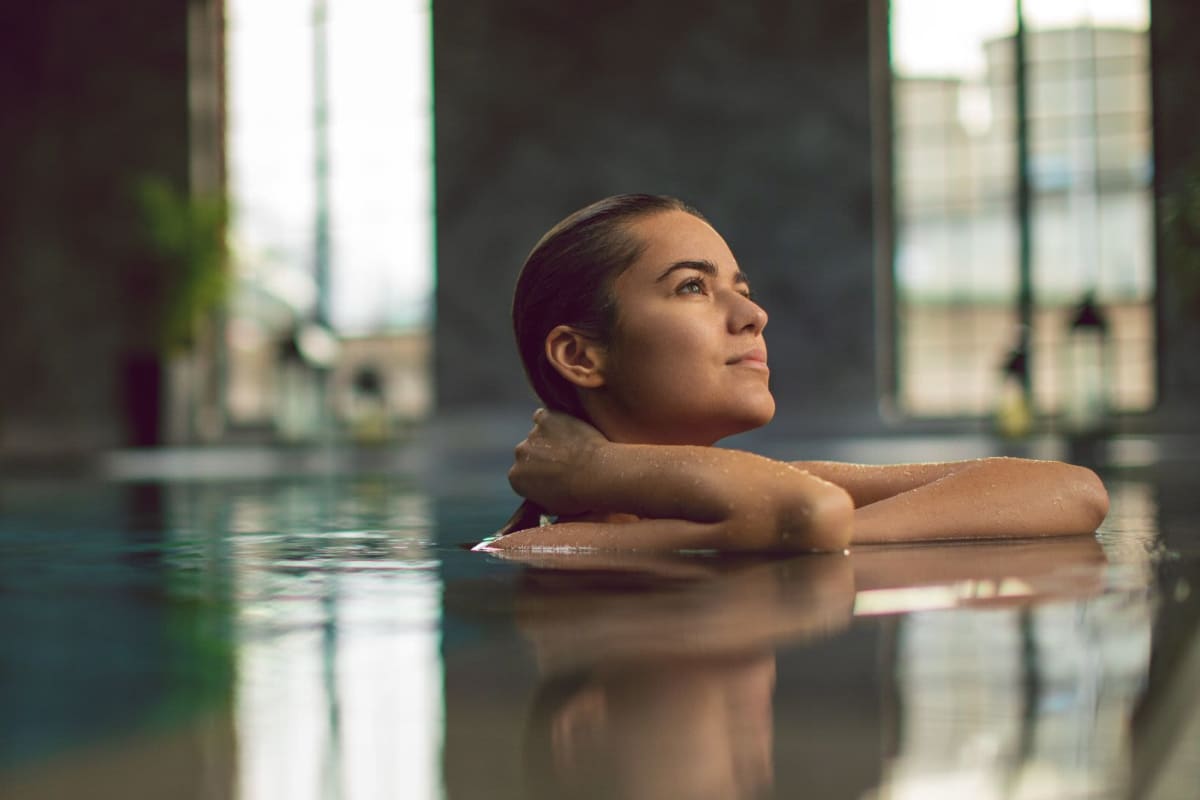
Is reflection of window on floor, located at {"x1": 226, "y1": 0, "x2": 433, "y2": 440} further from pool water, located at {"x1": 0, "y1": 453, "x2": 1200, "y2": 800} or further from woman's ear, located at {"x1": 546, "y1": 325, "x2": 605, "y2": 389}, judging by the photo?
pool water, located at {"x1": 0, "y1": 453, "x2": 1200, "y2": 800}

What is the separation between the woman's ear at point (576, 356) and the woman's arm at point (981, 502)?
0.37 m

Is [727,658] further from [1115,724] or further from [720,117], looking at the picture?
[720,117]

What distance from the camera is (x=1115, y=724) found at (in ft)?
1.93

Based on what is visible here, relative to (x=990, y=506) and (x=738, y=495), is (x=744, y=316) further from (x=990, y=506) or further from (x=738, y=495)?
(x=990, y=506)

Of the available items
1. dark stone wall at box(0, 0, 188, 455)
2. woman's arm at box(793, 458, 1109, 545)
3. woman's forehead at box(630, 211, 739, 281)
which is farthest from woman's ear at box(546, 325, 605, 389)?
dark stone wall at box(0, 0, 188, 455)

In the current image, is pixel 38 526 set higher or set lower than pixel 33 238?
lower

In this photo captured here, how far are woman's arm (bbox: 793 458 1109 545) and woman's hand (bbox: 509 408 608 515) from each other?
38 centimetres

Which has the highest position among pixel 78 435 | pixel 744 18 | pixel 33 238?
pixel 744 18

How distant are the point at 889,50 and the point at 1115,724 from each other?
45.3 feet

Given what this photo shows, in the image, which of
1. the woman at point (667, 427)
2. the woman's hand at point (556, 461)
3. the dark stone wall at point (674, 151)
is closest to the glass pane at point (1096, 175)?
the dark stone wall at point (674, 151)

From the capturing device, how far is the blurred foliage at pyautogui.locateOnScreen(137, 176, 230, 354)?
45.7 ft

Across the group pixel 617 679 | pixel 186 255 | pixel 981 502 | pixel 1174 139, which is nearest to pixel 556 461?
pixel 981 502

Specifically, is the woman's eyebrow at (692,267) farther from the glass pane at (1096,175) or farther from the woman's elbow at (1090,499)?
the glass pane at (1096,175)

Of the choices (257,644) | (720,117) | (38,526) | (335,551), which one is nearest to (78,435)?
(720,117)
